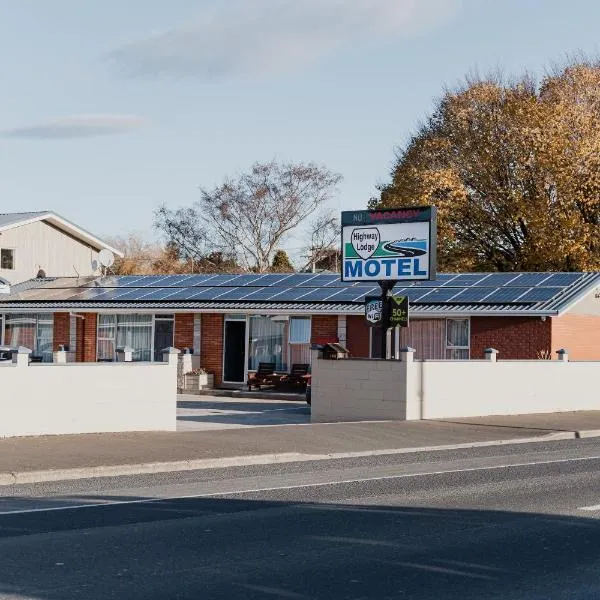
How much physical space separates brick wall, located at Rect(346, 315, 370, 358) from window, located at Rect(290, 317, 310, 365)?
1638mm

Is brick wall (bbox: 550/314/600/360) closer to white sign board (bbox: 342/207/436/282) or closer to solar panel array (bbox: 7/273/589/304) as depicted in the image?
solar panel array (bbox: 7/273/589/304)

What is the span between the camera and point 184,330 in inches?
1554

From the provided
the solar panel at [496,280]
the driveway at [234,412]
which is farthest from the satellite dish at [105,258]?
the solar panel at [496,280]

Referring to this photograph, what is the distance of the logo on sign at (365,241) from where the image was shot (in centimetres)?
2673

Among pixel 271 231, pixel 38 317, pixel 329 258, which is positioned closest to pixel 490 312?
pixel 38 317

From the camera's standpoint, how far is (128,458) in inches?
646

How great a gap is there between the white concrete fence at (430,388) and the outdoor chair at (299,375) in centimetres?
907

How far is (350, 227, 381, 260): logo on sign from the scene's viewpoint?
87.7 ft

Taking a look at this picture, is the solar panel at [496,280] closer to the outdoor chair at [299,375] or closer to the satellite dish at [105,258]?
the outdoor chair at [299,375]

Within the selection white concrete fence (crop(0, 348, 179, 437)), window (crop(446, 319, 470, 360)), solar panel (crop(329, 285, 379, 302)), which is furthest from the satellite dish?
white concrete fence (crop(0, 348, 179, 437))

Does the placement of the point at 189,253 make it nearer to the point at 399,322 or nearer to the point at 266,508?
the point at 399,322

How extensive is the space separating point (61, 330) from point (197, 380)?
6994 millimetres

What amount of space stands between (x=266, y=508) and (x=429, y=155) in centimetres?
3732

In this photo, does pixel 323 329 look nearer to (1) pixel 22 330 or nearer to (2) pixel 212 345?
(2) pixel 212 345
